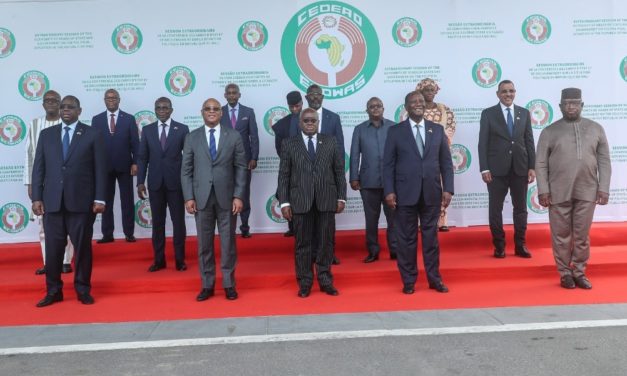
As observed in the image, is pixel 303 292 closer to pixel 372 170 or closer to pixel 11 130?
pixel 372 170

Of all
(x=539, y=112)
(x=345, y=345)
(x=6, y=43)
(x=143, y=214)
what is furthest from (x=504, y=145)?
(x=6, y=43)

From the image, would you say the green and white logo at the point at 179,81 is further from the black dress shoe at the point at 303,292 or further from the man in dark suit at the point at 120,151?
the black dress shoe at the point at 303,292

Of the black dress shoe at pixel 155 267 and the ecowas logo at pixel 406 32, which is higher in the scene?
the ecowas logo at pixel 406 32

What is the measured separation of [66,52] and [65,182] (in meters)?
2.61

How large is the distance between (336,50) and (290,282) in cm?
318

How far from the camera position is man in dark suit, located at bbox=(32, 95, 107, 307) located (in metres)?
4.82

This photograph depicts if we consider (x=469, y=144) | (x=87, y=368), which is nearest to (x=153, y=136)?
(x=87, y=368)

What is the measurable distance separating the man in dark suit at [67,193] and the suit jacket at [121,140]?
1.15 metres

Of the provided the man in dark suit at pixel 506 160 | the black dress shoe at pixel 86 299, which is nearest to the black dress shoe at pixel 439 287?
the man in dark suit at pixel 506 160

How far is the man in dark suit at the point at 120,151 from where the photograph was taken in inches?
240

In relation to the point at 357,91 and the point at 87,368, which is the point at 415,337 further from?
the point at 357,91

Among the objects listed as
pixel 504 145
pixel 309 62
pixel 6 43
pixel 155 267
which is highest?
pixel 6 43

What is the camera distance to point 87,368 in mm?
3291

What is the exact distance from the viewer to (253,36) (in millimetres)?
6824
